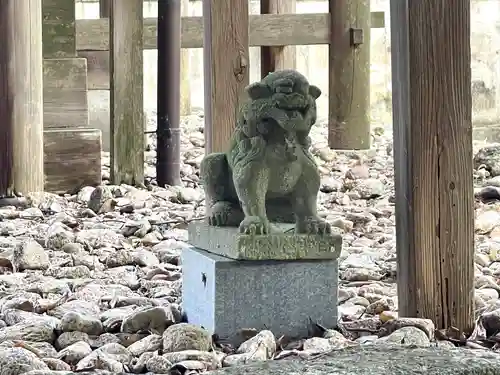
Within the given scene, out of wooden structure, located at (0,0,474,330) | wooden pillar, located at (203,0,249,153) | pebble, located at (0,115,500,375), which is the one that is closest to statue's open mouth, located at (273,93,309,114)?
wooden structure, located at (0,0,474,330)

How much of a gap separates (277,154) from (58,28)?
13.9 feet

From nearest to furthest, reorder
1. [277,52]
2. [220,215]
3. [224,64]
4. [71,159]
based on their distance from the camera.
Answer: [220,215], [224,64], [71,159], [277,52]


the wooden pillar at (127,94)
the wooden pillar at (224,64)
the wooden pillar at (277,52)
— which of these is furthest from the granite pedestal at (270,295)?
the wooden pillar at (277,52)

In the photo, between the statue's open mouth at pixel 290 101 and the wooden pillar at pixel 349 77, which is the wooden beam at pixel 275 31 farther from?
the statue's open mouth at pixel 290 101

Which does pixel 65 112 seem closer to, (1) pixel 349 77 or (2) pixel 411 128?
(1) pixel 349 77

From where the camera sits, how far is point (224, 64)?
3723 millimetres

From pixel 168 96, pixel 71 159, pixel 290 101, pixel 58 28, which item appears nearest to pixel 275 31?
pixel 168 96

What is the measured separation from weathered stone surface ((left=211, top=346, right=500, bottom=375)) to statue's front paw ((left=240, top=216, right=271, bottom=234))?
3.23 ft

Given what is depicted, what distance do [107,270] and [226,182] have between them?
1180 mm

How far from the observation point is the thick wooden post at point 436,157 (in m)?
2.80

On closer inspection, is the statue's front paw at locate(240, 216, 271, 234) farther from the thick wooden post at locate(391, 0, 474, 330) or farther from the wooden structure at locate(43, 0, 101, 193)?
the wooden structure at locate(43, 0, 101, 193)

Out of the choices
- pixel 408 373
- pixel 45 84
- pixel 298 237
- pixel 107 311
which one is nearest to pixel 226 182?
pixel 298 237

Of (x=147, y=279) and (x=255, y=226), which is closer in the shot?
(x=255, y=226)

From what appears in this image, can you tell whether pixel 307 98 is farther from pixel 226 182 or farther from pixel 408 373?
pixel 408 373
